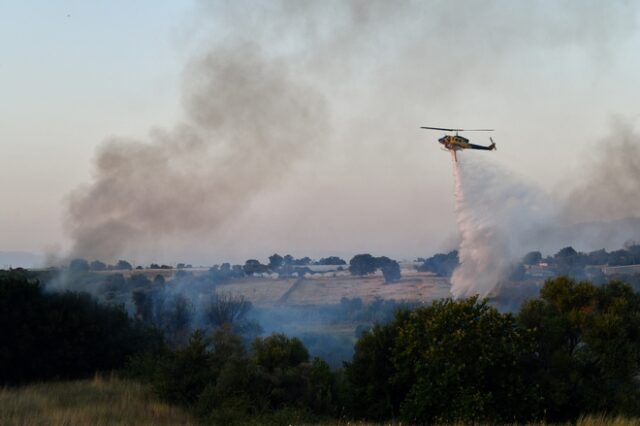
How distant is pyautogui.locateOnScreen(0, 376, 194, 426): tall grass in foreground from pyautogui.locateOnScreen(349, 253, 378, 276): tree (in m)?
125

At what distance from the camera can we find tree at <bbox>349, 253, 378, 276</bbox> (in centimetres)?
15000

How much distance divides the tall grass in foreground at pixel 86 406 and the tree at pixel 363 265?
125 m

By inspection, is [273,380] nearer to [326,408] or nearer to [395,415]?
[326,408]

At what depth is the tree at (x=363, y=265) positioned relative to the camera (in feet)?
492

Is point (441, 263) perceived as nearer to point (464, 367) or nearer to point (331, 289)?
point (331, 289)

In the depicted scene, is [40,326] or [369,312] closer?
[40,326]

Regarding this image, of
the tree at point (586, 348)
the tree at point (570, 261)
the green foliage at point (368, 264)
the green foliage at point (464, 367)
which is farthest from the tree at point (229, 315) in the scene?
the green foliage at point (368, 264)

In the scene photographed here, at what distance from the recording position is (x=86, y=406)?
19.8 meters

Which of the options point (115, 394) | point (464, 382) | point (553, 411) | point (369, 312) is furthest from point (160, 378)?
point (369, 312)

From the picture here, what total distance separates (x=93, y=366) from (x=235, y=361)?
10.9 metres

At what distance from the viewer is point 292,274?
144m

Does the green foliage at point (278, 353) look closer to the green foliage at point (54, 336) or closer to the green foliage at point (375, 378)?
the green foliage at point (375, 378)

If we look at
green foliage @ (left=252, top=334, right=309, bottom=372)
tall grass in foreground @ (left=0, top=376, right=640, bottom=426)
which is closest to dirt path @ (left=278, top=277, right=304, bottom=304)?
green foliage @ (left=252, top=334, right=309, bottom=372)

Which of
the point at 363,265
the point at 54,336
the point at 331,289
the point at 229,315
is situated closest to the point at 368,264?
the point at 363,265
